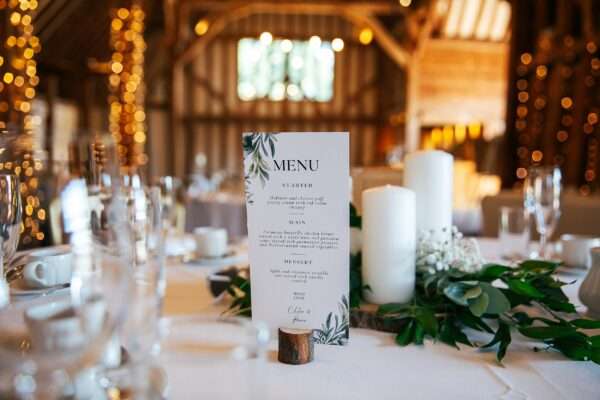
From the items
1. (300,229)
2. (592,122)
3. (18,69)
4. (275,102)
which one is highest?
(275,102)

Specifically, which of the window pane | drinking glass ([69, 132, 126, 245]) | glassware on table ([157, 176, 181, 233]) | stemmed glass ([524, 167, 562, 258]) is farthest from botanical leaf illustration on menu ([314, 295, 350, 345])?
the window pane

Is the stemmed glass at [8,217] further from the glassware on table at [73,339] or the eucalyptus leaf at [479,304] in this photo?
the eucalyptus leaf at [479,304]

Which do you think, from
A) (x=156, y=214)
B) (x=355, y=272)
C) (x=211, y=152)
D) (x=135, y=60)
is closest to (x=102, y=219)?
(x=156, y=214)

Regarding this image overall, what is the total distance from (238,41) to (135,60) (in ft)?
18.2

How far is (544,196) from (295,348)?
121 cm

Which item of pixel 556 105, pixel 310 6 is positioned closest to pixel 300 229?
pixel 556 105

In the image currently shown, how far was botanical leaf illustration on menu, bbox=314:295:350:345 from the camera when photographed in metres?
0.93

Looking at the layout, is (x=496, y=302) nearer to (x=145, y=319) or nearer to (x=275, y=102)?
(x=145, y=319)

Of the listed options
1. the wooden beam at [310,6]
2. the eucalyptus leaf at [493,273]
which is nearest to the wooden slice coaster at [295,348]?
the eucalyptus leaf at [493,273]

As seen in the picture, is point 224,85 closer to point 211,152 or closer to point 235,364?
point 211,152

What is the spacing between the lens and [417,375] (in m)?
0.80

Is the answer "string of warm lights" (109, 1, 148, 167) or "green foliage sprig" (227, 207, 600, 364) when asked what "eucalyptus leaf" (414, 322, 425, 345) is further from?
"string of warm lights" (109, 1, 148, 167)

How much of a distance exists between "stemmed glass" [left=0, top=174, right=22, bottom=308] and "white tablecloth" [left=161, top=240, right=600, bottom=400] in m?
0.57

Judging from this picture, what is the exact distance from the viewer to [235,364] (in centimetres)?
50
